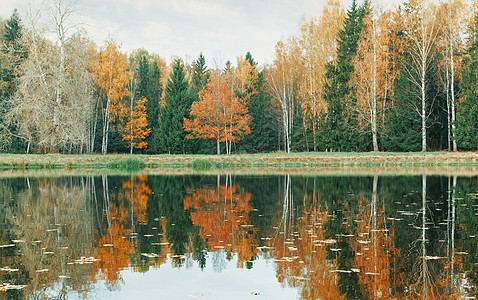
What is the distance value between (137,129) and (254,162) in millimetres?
20817

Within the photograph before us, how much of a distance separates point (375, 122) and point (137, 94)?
33.4 m

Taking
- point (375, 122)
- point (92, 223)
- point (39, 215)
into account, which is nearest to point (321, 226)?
point (92, 223)

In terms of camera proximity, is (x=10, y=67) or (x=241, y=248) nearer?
(x=241, y=248)

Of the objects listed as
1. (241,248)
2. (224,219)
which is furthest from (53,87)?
(241,248)

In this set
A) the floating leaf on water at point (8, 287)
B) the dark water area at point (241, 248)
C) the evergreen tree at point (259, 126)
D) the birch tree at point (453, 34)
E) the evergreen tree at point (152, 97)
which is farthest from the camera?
the evergreen tree at point (152, 97)

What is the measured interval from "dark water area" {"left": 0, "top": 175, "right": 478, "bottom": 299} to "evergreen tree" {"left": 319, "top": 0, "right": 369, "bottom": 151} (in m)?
30.6

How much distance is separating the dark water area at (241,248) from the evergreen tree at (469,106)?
2663 centimetres

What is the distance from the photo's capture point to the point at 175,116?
51594 mm

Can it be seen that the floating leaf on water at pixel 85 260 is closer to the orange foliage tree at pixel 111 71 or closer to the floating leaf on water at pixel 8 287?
the floating leaf on water at pixel 8 287

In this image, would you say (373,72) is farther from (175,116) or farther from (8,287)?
(8,287)

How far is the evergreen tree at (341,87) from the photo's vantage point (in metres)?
45.2

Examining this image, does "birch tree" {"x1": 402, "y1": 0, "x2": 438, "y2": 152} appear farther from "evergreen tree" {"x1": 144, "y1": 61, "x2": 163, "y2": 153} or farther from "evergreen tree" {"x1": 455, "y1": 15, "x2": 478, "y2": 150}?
"evergreen tree" {"x1": 144, "y1": 61, "x2": 163, "y2": 153}

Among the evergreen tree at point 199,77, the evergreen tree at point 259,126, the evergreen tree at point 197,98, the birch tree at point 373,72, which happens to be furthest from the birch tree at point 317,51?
the evergreen tree at point 199,77

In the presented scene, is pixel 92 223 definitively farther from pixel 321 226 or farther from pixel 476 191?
pixel 476 191
